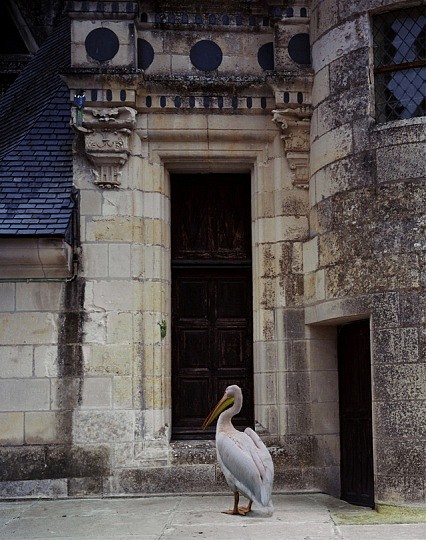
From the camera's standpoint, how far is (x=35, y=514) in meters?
8.72

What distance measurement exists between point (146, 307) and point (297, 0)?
385cm

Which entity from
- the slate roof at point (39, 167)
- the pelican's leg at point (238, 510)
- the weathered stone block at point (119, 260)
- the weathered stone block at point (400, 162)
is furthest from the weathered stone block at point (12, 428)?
the weathered stone block at point (400, 162)

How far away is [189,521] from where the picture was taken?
807 centimetres

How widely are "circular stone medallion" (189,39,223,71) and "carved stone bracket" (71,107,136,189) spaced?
1.02m

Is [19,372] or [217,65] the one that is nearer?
[19,372]

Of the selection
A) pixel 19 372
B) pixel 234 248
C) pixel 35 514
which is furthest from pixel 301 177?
pixel 35 514

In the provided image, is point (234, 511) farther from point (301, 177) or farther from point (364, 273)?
point (301, 177)

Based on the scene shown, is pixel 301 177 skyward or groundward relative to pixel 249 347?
skyward

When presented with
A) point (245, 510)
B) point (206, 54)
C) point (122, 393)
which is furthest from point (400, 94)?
point (245, 510)

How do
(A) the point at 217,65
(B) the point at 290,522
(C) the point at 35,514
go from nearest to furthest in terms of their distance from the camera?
(B) the point at 290,522, (C) the point at 35,514, (A) the point at 217,65

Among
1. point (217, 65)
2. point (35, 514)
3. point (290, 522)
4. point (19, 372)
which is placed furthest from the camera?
point (217, 65)

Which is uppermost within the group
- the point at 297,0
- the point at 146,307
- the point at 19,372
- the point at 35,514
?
the point at 297,0

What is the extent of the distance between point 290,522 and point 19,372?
355 cm

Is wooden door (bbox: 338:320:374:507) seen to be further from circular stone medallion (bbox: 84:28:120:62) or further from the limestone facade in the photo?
circular stone medallion (bbox: 84:28:120:62)
